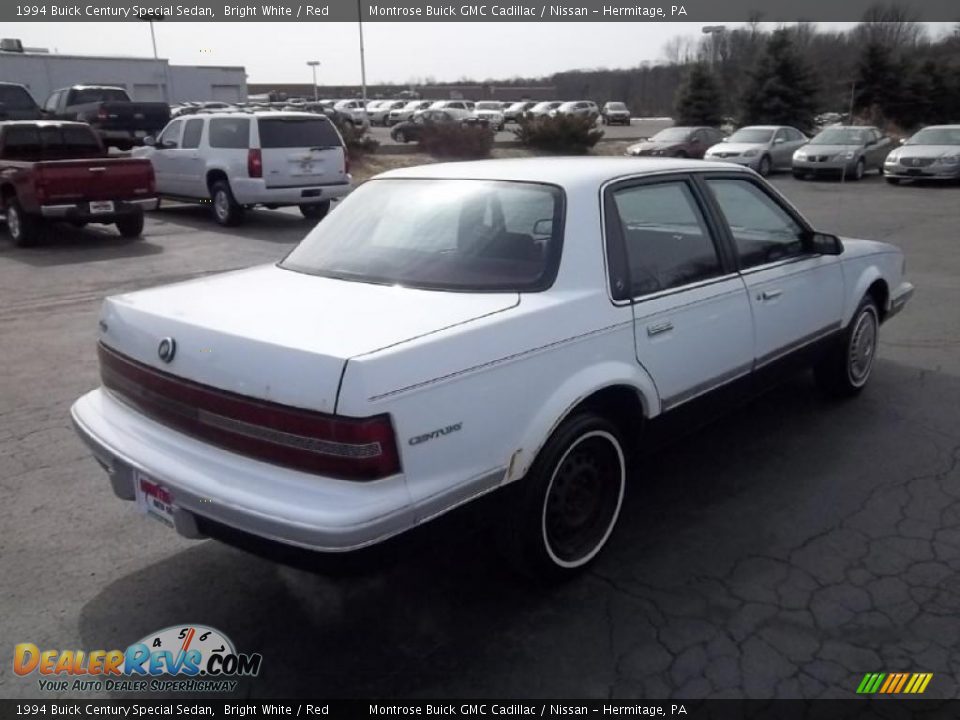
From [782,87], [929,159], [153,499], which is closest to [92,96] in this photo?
[929,159]

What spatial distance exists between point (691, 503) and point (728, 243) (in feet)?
4.23

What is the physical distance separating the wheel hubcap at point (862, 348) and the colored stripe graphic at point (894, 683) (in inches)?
109

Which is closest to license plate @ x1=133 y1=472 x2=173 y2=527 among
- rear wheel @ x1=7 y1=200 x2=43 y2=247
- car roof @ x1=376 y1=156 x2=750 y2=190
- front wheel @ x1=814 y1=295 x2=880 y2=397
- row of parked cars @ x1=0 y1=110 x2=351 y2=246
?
car roof @ x1=376 y1=156 x2=750 y2=190

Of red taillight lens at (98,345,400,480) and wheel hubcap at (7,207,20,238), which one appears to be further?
wheel hubcap at (7,207,20,238)

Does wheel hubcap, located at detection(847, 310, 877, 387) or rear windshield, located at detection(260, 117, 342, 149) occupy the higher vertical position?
rear windshield, located at detection(260, 117, 342, 149)

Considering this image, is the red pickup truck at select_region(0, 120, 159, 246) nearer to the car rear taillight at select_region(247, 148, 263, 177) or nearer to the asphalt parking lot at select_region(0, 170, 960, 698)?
the car rear taillight at select_region(247, 148, 263, 177)

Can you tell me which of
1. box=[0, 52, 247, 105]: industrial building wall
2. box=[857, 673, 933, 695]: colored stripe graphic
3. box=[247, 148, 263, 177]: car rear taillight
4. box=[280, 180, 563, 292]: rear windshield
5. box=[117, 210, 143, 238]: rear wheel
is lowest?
box=[117, 210, 143, 238]: rear wheel

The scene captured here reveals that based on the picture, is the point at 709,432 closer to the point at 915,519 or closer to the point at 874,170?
the point at 915,519

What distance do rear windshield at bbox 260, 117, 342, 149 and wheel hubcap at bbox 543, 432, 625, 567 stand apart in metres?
10.9

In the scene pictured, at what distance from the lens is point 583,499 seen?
3.36m

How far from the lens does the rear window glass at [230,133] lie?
13102 mm

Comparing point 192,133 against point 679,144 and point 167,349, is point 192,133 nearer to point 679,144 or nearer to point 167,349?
point 167,349

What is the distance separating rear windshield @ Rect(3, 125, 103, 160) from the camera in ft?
40.2

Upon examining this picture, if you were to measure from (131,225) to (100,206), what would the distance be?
922mm
